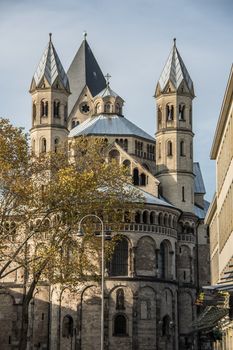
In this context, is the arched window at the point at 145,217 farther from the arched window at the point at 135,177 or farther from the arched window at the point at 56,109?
the arched window at the point at 56,109

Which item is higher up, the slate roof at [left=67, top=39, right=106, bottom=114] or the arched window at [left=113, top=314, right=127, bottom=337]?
the slate roof at [left=67, top=39, right=106, bottom=114]

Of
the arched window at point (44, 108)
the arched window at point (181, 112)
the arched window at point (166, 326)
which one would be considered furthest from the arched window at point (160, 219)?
the arched window at point (44, 108)

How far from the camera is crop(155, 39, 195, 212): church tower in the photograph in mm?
85375

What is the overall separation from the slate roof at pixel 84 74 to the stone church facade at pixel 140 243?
1061 centimetres

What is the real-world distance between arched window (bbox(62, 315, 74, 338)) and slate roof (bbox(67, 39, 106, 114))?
3524 centimetres

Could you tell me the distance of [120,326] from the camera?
251 feet

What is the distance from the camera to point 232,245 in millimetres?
43750

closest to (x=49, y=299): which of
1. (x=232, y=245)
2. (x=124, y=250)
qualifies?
(x=124, y=250)

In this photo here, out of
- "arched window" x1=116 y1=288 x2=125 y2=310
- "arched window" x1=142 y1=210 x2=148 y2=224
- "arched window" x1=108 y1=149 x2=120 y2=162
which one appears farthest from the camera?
"arched window" x1=108 y1=149 x2=120 y2=162

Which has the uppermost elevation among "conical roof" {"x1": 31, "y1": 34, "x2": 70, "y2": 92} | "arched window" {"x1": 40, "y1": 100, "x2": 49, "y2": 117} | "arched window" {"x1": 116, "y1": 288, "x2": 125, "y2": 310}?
"conical roof" {"x1": 31, "y1": 34, "x2": 70, "y2": 92}

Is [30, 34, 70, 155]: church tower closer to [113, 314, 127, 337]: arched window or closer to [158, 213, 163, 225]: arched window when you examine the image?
[158, 213, 163, 225]: arched window

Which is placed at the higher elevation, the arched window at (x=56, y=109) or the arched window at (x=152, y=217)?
the arched window at (x=56, y=109)

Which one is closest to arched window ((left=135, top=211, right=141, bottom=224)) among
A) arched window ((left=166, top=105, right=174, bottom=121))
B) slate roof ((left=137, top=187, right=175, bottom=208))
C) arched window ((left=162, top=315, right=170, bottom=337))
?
slate roof ((left=137, top=187, right=175, bottom=208))

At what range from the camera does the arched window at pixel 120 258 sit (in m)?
77.6
